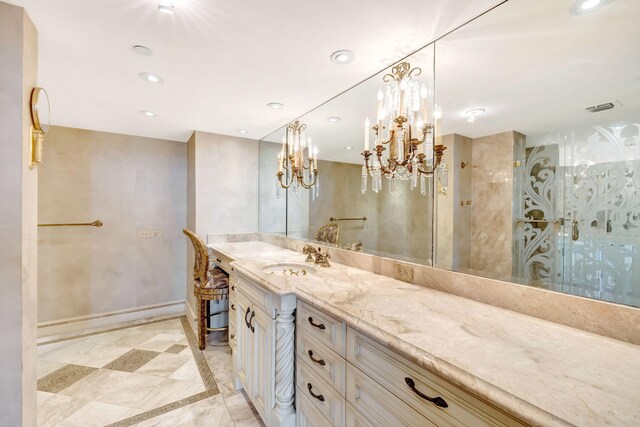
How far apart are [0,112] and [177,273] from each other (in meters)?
2.89

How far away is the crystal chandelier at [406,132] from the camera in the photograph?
1.59 m

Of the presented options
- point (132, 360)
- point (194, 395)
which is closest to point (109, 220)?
point (132, 360)

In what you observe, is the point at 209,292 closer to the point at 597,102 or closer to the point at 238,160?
the point at 238,160

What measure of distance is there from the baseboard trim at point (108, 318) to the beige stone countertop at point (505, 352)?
303cm

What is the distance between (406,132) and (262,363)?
166 centimetres

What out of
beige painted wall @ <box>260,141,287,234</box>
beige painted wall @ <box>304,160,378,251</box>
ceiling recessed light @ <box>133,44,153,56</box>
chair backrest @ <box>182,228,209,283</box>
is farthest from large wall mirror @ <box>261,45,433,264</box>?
ceiling recessed light @ <box>133,44,153,56</box>

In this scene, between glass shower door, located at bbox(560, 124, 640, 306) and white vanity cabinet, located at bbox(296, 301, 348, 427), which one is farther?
white vanity cabinet, located at bbox(296, 301, 348, 427)

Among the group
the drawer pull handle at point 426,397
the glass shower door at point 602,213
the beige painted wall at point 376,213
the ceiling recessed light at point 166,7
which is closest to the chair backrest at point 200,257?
the beige painted wall at point 376,213

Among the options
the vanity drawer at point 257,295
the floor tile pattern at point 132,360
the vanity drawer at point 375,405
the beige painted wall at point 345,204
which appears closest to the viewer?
the vanity drawer at point 375,405

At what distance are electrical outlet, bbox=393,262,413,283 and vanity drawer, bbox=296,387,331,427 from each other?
2.79 ft

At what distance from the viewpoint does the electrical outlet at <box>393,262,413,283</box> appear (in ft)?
5.33

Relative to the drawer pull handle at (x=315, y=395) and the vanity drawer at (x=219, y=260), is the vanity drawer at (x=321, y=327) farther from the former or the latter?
the vanity drawer at (x=219, y=260)

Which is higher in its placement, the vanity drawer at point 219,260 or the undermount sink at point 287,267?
the undermount sink at point 287,267

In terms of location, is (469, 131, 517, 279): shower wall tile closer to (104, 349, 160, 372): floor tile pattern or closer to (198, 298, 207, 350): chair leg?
(198, 298, 207, 350): chair leg
